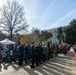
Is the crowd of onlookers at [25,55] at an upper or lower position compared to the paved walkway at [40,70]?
upper

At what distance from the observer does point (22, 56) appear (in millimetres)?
18625

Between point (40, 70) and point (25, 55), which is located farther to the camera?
point (25, 55)

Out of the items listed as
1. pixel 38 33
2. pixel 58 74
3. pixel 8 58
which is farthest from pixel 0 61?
pixel 38 33

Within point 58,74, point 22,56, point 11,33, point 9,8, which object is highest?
point 9,8

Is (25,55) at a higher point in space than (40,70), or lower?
higher

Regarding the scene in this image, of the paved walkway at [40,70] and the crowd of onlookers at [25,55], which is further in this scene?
the crowd of onlookers at [25,55]

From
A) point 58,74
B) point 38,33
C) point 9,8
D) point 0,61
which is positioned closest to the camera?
point 58,74

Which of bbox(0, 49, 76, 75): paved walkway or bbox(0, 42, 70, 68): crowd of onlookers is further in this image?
bbox(0, 42, 70, 68): crowd of onlookers

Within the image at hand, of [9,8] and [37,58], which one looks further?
[9,8]

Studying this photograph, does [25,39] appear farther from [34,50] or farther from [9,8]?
[34,50]

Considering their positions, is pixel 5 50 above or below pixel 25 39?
below

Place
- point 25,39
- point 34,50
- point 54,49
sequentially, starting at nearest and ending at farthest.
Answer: point 34,50, point 54,49, point 25,39

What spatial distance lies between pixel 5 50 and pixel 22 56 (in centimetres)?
470

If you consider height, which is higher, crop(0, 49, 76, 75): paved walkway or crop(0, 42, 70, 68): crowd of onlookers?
crop(0, 42, 70, 68): crowd of onlookers
